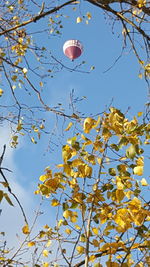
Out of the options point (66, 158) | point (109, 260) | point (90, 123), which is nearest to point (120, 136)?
point (90, 123)

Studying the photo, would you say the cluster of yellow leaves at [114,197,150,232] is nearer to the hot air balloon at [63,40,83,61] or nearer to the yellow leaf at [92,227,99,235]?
the yellow leaf at [92,227,99,235]

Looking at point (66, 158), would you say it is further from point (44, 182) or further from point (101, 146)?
point (101, 146)

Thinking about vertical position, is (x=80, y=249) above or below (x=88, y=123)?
below

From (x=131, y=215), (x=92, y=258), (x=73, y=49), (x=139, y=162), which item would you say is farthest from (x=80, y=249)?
(x=73, y=49)

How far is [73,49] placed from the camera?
5641 mm

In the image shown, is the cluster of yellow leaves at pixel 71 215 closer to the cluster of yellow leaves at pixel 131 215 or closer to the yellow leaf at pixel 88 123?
the cluster of yellow leaves at pixel 131 215

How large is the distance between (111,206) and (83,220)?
0.14 metres

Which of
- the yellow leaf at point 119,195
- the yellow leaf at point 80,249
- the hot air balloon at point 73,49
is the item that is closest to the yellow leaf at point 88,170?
the yellow leaf at point 119,195

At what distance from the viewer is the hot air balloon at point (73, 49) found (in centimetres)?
564

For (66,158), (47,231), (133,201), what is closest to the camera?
(133,201)

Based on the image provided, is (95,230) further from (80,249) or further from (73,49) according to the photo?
(73,49)

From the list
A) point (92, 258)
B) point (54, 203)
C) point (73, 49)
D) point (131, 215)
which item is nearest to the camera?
point (131, 215)

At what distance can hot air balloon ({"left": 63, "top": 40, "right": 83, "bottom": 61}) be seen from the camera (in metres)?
5.64

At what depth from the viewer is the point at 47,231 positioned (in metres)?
1.89
